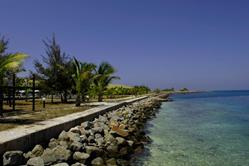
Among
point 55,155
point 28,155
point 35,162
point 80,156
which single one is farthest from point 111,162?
point 35,162

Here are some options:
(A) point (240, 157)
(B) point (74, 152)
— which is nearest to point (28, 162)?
(B) point (74, 152)

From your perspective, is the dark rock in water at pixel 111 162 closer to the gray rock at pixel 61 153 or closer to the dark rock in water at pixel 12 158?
the gray rock at pixel 61 153

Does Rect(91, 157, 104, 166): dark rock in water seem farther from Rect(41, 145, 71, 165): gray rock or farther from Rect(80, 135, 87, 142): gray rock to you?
Rect(80, 135, 87, 142): gray rock

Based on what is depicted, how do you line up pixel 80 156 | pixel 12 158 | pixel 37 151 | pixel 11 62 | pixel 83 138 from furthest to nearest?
pixel 11 62
pixel 83 138
pixel 80 156
pixel 37 151
pixel 12 158

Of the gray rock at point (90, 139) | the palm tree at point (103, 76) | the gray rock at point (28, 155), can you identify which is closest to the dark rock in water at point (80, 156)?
the gray rock at point (28, 155)

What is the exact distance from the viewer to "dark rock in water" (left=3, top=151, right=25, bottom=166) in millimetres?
7553

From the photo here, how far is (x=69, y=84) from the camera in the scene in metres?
32.3

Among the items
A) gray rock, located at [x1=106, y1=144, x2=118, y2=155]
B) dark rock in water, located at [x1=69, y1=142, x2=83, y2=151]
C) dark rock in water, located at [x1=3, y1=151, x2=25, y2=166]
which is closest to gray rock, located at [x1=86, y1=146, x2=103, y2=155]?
dark rock in water, located at [x1=69, y1=142, x2=83, y2=151]

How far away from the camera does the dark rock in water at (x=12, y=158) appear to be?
7553 mm

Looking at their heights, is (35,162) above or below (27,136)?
below

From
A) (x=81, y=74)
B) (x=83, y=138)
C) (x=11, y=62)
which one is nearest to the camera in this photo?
(x=83, y=138)

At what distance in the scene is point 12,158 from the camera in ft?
25.1

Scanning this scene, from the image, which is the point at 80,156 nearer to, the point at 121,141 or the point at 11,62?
the point at 121,141

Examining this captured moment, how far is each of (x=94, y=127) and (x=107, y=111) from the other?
7.31 meters
